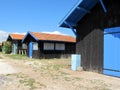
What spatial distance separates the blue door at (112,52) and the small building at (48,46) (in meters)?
14.0

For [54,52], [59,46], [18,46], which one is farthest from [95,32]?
[18,46]

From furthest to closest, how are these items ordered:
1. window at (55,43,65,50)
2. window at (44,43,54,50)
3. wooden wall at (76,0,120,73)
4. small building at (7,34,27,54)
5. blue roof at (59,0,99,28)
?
1. small building at (7,34,27,54)
2. window at (55,43,65,50)
3. window at (44,43,54,50)
4. blue roof at (59,0,99,28)
5. wooden wall at (76,0,120,73)

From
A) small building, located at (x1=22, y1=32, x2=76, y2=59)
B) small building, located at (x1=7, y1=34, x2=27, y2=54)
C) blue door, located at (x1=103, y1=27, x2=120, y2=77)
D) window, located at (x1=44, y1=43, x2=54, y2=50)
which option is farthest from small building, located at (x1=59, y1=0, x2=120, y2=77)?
small building, located at (x1=7, y1=34, x2=27, y2=54)

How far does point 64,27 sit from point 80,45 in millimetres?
1885

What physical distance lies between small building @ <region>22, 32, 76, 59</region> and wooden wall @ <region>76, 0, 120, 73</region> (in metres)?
11.8

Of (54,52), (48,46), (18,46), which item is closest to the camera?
(48,46)

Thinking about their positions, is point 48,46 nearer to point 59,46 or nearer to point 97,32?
point 59,46

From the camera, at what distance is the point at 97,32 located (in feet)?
43.0

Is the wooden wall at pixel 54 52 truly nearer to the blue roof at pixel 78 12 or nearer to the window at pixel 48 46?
the window at pixel 48 46

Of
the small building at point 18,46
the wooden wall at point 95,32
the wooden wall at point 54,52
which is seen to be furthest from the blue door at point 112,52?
the small building at point 18,46

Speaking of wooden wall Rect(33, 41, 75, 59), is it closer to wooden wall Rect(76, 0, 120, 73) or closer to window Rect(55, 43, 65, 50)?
window Rect(55, 43, 65, 50)

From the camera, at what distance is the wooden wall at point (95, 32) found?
39.8ft

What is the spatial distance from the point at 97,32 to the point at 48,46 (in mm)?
14320

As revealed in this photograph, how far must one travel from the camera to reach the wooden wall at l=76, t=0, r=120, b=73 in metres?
12.1
